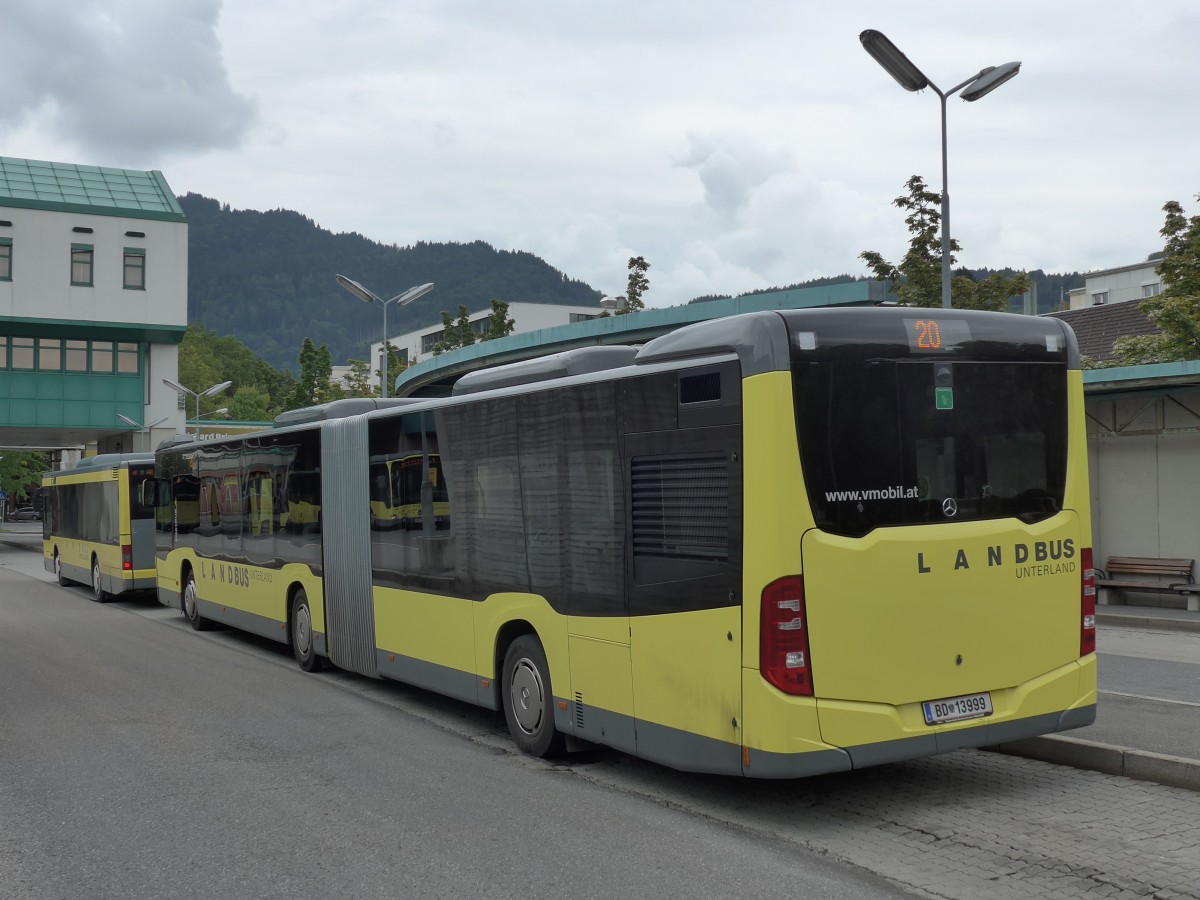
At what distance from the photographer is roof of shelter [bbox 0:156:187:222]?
57281 millimetres

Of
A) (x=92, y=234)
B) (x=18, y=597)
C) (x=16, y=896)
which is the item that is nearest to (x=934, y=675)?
(x=16, y=896)

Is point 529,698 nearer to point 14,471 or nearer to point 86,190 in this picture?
point 86,190

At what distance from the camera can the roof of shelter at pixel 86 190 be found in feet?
188

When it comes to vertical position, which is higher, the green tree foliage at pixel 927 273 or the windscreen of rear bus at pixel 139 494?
the green tree foliage at pixel 927 273

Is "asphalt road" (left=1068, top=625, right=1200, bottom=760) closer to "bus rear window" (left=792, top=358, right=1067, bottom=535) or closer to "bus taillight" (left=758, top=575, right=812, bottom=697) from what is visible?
"bus rear window" (left=792, top=358, right=1067, bottom=535)

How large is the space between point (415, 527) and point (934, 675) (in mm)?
5046

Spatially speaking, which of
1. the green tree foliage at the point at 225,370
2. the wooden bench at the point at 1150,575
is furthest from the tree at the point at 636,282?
the green tree foliage at the point at 225,370

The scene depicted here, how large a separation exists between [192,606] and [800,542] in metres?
14.3

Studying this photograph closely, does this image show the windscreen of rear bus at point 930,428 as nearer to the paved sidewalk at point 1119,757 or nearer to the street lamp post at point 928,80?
the paved sidewalk at point 1119,757

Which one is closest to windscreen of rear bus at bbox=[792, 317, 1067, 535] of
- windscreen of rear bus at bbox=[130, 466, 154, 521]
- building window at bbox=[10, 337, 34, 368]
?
windscreen of rear bus at bbox=[130, 466, 154, 521]

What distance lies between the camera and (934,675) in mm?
6828

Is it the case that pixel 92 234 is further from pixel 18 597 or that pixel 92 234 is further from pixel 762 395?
pixel 762 395

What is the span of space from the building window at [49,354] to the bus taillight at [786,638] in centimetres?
5609

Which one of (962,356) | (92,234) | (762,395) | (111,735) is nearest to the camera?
(762,395)
